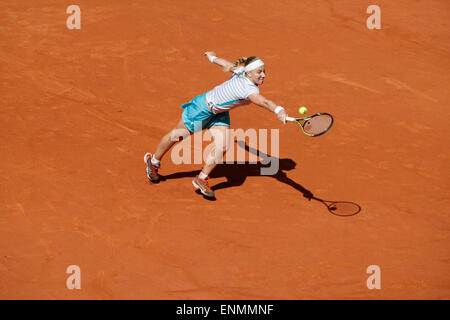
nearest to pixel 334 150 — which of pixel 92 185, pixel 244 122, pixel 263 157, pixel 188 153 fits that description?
pixel 263 157

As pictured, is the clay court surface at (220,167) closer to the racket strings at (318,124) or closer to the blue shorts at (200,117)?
the blue shorts at (200,117)

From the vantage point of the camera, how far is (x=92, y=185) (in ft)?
20.9

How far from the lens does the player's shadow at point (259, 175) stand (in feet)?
20.4

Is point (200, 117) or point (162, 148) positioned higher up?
point (200, 117)

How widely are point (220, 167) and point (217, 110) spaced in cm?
124

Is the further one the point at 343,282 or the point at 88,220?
the point at 88,220

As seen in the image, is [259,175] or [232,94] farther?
[259,175]

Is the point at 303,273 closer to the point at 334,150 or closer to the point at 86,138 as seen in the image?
the point at 334,150

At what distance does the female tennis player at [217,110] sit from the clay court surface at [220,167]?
1.00 ft

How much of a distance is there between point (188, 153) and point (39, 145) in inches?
78.0

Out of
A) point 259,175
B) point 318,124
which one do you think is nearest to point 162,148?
point 259,175

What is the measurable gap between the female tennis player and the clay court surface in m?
0.31

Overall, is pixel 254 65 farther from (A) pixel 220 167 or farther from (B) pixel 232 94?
(A) pixel 220 167

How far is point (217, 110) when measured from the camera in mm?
6102
